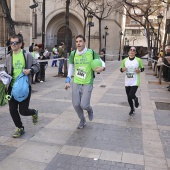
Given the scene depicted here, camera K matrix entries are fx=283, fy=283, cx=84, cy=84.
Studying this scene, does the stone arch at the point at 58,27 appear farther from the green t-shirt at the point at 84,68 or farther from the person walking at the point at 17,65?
the person walking at the point at 17,65

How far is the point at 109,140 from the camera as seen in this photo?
212 inches

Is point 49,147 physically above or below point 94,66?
below

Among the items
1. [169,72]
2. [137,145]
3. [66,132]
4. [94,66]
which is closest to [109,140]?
[137,145]

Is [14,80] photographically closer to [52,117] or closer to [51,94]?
[52,117]

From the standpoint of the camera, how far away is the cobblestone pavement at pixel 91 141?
14.2 ft

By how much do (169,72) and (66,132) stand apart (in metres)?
10.8

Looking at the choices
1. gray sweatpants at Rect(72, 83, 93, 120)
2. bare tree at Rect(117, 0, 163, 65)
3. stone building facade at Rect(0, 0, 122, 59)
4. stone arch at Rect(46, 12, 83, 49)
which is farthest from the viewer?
stone arch at Rect(46, 12, 83, 49)

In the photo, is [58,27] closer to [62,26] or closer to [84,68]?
[62,26]

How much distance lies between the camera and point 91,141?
5.29 metres

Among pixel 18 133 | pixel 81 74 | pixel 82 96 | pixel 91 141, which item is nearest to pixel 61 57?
pixel 81 74

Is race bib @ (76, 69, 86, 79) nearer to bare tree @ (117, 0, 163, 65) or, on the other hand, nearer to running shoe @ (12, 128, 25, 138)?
running shoe @ (12, 128, 25, 138)

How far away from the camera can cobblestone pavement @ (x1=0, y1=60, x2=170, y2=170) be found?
432cm

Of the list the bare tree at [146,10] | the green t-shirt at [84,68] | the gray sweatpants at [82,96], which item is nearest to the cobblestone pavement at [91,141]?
the gray sweatpants at [82,96]

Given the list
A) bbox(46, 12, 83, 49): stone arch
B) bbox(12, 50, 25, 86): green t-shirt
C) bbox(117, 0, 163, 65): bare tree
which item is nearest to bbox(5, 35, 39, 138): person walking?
bbox(12, 50, 25, 86): green t-shirt
